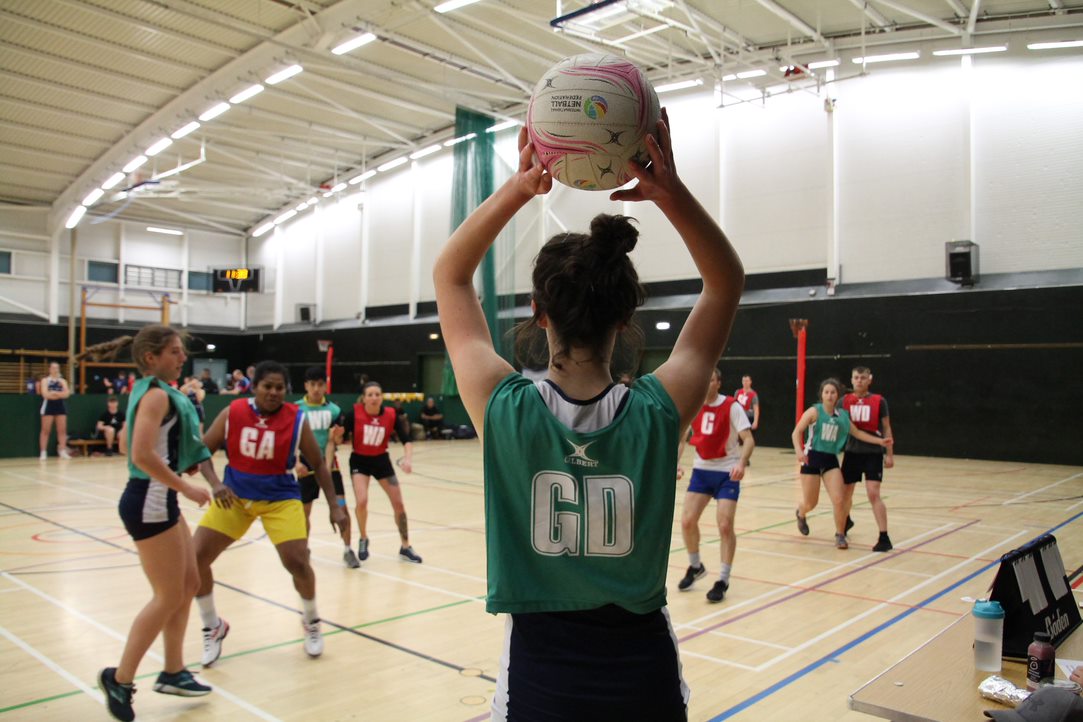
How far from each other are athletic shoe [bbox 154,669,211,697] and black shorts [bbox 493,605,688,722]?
11.3ft

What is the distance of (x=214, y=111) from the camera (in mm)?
20969

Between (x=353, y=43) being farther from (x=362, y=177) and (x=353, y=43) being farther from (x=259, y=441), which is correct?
(x=259, y=441)

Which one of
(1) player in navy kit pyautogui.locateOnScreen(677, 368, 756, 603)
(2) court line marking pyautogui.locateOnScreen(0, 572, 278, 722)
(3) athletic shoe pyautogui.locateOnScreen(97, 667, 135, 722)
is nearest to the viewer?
(3) athletic shoe pyautogui.locateOnScreen(97, 667, 135, 722)

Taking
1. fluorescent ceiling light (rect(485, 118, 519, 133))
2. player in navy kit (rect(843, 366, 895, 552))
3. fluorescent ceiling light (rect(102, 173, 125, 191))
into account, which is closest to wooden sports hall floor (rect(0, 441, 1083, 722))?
player in navy kit (rect(843, 366, 895, 552))

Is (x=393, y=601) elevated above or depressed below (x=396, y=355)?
below

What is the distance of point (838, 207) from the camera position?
1877 cm

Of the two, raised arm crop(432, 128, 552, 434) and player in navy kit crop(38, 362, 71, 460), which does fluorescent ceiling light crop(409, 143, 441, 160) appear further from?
raised arm crop(432, 128, 552, 434)

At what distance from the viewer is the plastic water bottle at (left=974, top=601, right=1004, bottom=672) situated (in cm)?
256

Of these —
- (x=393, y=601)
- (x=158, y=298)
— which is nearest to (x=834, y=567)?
(x=393, y=601)

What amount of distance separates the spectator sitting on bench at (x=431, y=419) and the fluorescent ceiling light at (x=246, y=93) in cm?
946

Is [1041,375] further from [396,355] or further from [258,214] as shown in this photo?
[258,214]

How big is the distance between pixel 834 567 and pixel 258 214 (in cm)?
3104

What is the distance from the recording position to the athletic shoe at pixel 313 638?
195 inches

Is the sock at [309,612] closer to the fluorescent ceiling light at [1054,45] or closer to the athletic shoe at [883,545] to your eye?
the athletic shoe at [883,545]
